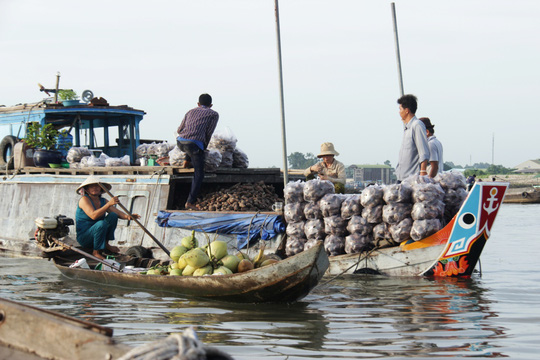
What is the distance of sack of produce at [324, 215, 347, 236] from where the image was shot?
9227 mm

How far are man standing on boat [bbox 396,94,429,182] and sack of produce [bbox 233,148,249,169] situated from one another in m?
3.97

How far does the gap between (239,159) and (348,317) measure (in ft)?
21.0

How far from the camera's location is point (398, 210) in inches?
343

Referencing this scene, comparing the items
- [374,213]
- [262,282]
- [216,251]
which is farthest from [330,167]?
[262,282]

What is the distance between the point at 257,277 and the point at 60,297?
2784mm

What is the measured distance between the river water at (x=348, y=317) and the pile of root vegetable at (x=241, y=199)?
8.45ft

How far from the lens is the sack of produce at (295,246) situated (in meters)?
9.52

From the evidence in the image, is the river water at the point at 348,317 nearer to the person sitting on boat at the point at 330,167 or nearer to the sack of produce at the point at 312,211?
the sack of produce at the point at 312,211

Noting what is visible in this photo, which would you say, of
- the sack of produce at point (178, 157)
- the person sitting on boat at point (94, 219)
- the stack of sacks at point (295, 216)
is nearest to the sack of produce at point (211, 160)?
the sack of produce at point (178, 157)

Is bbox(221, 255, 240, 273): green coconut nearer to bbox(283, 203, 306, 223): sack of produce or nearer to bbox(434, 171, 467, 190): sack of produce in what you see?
bbox(283, 203, 306, 223): sack of produce

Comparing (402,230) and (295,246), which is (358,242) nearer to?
(402,230)

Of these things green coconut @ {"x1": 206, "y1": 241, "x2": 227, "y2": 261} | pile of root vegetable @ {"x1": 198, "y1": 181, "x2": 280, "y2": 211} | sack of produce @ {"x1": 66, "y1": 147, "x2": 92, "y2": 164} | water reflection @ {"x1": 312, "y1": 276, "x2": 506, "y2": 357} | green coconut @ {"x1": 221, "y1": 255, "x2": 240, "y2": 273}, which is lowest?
water reflection @ {"x1": 312, "y1": 276, "x2": 506, "y2": 357}

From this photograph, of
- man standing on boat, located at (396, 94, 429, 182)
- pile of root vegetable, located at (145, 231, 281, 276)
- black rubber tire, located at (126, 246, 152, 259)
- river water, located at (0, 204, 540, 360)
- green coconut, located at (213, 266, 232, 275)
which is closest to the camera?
river water, located at (0, 204, 540, 360)

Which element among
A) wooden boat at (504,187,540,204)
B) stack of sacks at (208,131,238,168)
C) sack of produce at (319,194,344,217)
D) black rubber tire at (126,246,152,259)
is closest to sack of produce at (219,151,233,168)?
stack of sacks at (208,131,238,168)
